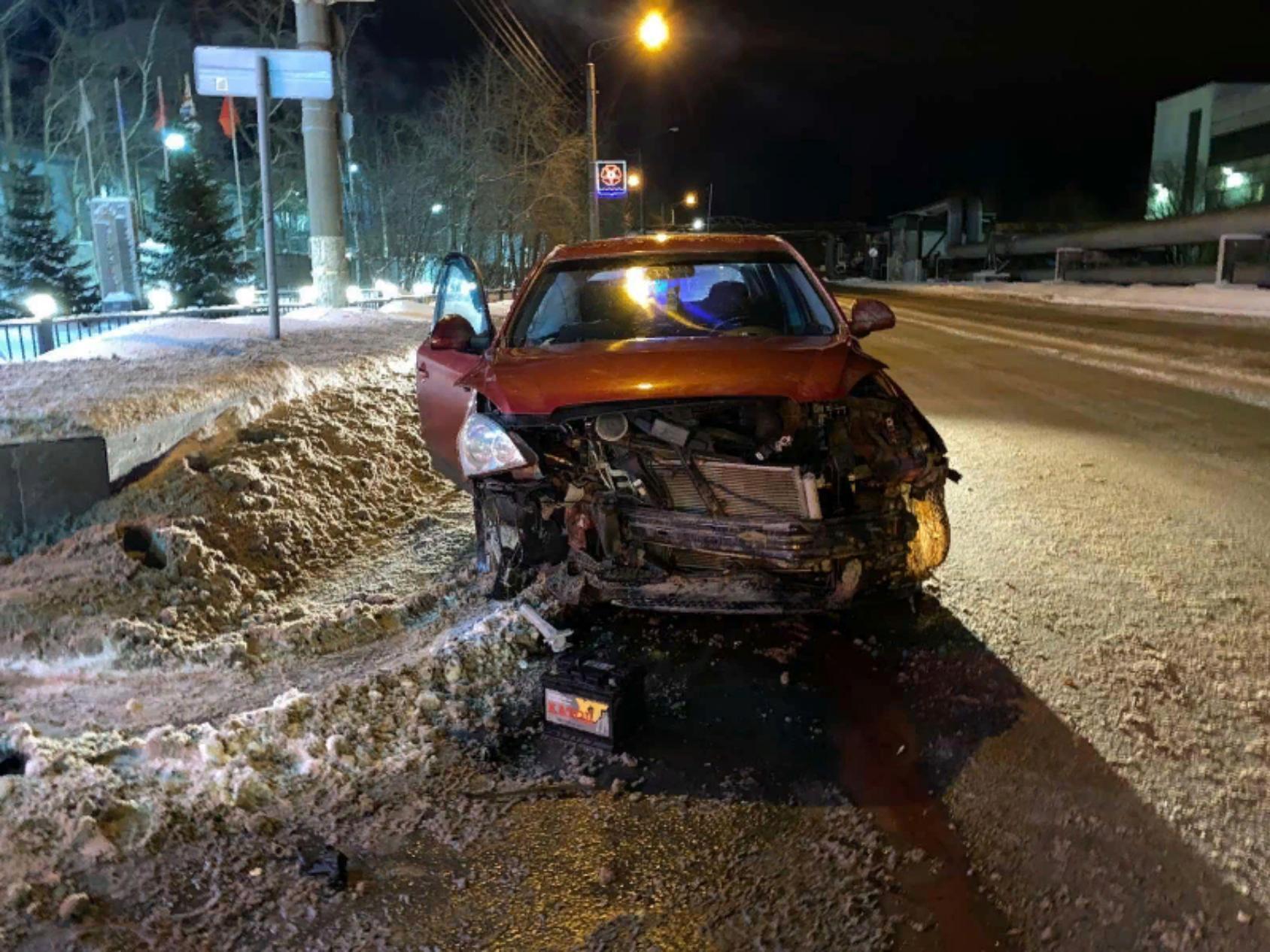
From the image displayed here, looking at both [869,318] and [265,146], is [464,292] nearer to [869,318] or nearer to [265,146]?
[265,146]

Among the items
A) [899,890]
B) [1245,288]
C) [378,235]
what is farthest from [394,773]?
[378,235]

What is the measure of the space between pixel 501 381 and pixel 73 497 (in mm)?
2950

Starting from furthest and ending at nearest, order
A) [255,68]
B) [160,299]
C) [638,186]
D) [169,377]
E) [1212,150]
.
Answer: [1212,150] → [638,186] → [160,299] → [255,68] → [169,377]

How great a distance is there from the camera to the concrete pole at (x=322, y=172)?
12.9 metres

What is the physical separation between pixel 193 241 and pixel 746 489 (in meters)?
29.4

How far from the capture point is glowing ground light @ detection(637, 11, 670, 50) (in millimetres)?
19984

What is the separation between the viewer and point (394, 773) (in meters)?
3.45

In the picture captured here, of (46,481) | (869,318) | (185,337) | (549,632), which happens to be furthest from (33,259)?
(549,632)

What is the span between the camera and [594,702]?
11.8ft

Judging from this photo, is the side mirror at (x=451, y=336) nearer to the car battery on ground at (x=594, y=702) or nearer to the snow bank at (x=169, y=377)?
the snow bank at (x=169, y=377)

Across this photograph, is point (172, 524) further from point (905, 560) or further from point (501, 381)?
point (905, 560)

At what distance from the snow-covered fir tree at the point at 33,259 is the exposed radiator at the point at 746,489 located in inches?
1225

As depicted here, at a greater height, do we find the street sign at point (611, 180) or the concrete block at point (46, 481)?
the street sign at point (611, 180)

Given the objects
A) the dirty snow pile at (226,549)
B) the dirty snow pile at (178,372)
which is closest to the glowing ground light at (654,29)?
the dirty snow pile at (178,372)
